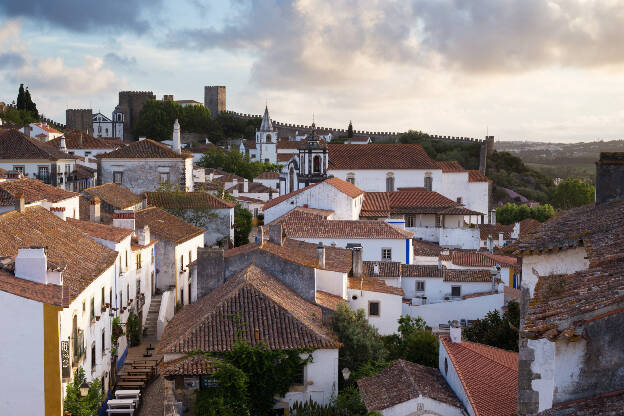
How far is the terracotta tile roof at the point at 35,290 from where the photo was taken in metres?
14.8

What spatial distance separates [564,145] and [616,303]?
86.4 meters

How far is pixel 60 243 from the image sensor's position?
2072 cm

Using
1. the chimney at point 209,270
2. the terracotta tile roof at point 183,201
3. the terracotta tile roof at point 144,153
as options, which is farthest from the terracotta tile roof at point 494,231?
the chimney at point 209,270

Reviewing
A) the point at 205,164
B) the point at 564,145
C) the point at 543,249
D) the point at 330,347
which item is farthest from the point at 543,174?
the point at 543,249

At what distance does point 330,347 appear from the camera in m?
18.4

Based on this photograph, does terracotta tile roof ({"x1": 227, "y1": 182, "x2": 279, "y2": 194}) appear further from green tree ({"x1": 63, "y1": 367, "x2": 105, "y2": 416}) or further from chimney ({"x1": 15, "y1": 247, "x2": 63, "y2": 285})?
chimney ({"x1": 15, "y1": 247, "x2": 63, "y2": 285})

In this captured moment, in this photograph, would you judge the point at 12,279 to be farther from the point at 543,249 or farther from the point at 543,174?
the point at 543,174

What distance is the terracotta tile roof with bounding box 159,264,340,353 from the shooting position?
713 inches

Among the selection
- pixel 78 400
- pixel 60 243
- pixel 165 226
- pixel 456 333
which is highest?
pixel 60 243

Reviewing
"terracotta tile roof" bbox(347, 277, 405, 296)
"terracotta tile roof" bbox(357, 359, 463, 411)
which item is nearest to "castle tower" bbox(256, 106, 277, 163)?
"terracotta tile roof" bbox(347, 277, 405, 296)

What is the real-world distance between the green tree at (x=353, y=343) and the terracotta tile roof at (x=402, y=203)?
25958 mm

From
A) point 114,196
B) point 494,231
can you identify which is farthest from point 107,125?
point 114,196

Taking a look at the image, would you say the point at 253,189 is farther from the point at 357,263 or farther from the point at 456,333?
the point at 456,333

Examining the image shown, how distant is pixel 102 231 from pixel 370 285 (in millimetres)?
10793
